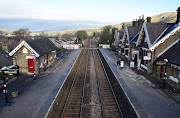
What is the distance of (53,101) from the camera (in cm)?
1680

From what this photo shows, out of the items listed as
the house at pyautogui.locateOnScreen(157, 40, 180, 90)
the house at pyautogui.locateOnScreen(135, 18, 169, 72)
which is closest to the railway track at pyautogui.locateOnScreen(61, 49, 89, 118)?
the house at pyautogui.locateOnScreen(135, 18, 169, 72)

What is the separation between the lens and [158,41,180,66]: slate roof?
2166cm

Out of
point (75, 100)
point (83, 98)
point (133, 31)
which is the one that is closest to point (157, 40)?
point (83, 98)

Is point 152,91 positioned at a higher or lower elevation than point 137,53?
lower

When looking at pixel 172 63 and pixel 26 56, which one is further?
pixel 26 56

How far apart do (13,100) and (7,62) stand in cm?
1619

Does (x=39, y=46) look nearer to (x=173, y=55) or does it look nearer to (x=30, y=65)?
(x=30, y=65)

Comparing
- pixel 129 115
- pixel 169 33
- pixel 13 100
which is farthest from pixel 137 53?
pixel 13 100

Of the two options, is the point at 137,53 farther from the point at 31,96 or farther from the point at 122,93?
the point at 31,96

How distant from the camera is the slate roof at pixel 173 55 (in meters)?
21.7

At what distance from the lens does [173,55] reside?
2317cm

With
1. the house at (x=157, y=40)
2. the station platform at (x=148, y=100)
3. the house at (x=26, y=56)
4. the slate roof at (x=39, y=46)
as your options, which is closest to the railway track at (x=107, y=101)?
the station platform at (x=148, y=100)

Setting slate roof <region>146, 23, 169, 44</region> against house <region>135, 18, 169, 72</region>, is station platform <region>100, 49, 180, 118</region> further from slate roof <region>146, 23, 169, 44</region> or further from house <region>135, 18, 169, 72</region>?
slate roof <region>146, 23, 169, 44</region>

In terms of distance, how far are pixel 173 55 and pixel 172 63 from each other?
163 cm
